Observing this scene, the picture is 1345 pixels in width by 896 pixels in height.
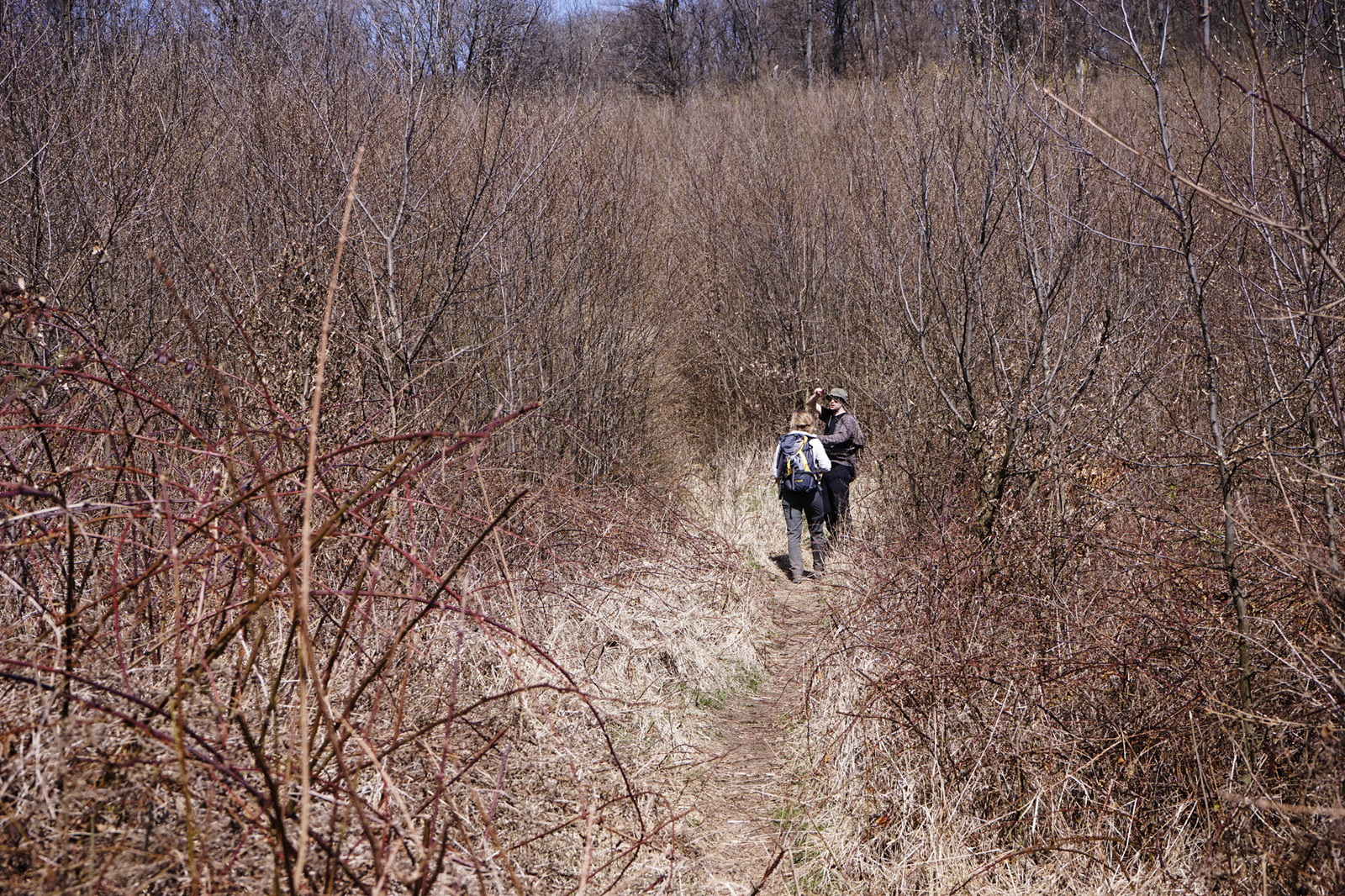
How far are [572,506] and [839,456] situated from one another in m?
2.75

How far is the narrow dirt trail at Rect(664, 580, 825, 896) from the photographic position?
12.7ft

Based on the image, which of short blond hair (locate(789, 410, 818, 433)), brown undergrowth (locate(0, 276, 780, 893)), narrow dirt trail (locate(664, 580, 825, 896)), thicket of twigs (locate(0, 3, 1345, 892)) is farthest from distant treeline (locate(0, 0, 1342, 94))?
narrow dirt trail (locate(664, 580, 825, 896))

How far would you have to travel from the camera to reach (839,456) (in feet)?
27.9

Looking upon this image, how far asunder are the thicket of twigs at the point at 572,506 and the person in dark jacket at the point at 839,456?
0.91 feet

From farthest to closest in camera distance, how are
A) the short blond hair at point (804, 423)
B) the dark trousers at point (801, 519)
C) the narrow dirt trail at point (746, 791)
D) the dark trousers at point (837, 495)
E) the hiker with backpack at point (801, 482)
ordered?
the dark trousers at point (837, 495), the dark trousers at point (801, 519), the short blond hair at point (804, 423), the hiker with backpack at point (801, 482), the narrow dirt trail at point (746, 791)

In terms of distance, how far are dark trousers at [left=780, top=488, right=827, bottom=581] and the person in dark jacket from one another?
24cm

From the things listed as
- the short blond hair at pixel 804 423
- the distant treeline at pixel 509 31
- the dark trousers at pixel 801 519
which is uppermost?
the distant treeline at pixel 509 31

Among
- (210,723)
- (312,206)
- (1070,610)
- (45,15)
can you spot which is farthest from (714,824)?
(45,15)

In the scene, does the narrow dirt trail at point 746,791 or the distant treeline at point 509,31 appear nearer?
the narrow dirt trail at point 746,791

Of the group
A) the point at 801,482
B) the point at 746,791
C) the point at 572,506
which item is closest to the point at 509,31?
the point at 572,506

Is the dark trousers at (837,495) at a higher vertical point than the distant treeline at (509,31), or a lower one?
lower

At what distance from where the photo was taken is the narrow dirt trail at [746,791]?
3879mm

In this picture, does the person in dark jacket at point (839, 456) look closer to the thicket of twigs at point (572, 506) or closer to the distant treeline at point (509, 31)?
the thicket of twigs at point (572, 506)

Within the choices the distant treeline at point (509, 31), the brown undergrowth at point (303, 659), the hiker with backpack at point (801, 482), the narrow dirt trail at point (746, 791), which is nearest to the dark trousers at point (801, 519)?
the hiker with backpack at point (801, 482)
